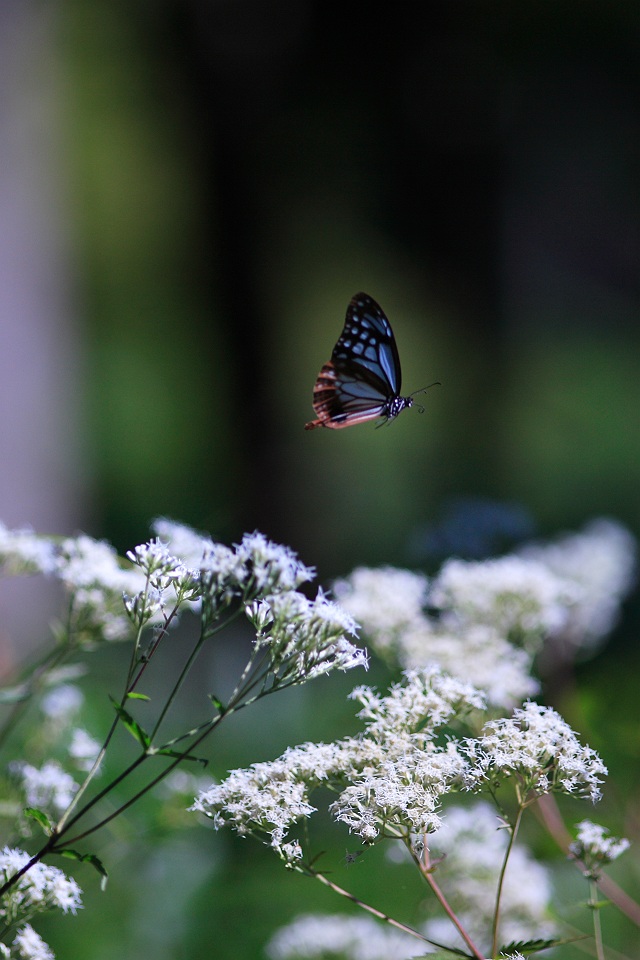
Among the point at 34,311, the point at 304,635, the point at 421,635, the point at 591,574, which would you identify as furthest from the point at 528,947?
the point at 34,311

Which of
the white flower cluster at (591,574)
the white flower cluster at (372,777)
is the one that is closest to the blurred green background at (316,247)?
the white flower cluster at (591,574)

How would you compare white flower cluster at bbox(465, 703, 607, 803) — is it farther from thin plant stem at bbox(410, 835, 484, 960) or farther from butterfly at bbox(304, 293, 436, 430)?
butterfly at bbox(304, 293, 436, 430)

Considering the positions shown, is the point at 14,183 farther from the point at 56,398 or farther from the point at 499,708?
the point at 499,708

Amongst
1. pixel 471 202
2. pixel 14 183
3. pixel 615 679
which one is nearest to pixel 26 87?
pixel 14 183

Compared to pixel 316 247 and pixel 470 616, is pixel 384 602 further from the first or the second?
pixel 316 247

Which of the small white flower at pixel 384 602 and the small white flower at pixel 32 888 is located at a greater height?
the small white flower at pixel 384 602

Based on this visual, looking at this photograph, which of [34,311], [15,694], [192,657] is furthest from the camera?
[34,311]

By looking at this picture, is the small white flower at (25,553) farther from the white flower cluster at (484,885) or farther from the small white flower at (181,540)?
the white flower cluster at (484,885)
